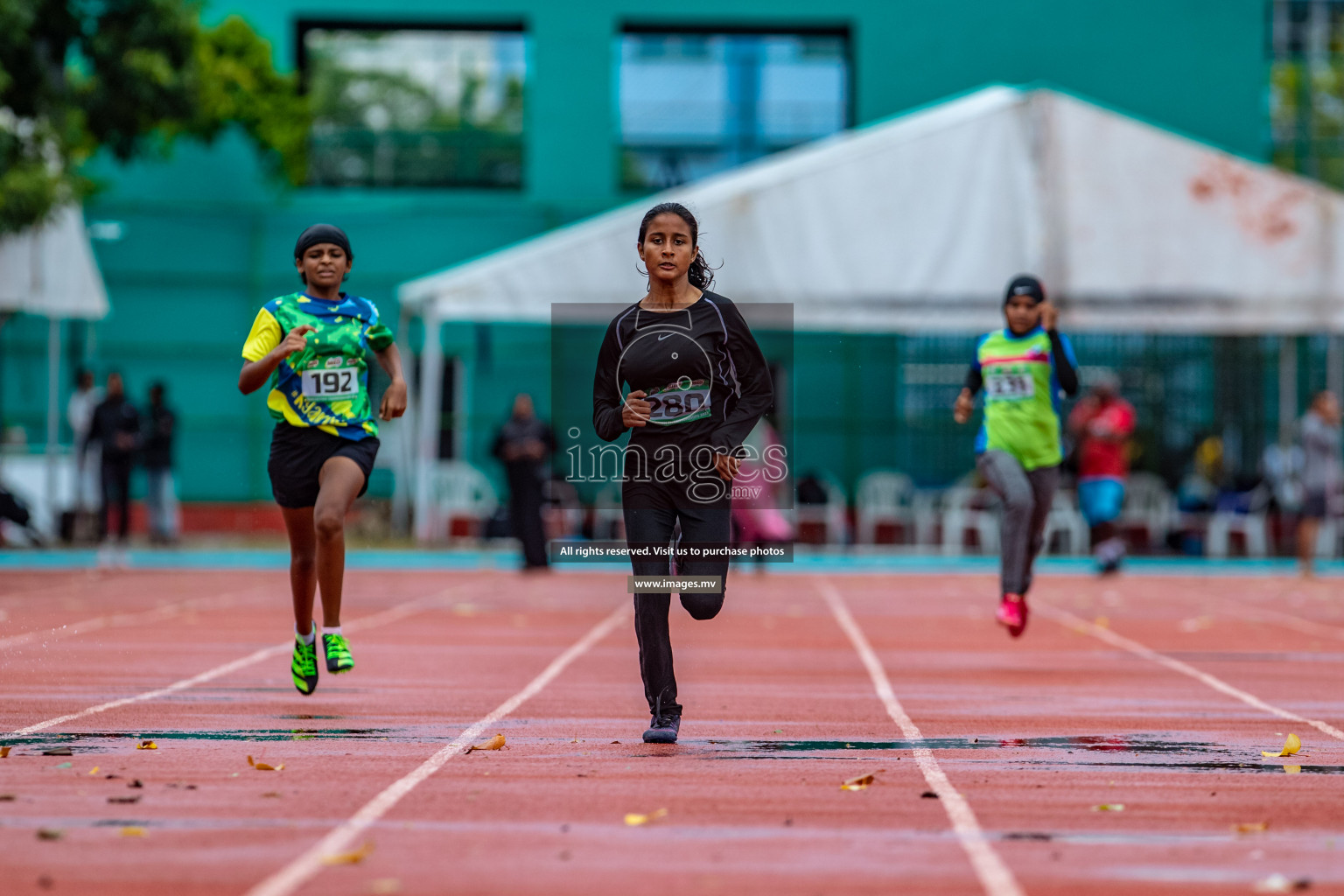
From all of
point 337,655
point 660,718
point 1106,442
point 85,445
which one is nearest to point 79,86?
point 85,445

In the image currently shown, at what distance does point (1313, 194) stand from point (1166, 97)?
31.5 feet

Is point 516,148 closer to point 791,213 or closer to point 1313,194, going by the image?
point 791,213

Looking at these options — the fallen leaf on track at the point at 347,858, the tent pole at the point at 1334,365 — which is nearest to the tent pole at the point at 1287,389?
the tent pole at the point at 1334,365

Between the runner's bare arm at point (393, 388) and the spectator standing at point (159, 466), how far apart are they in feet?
50.8

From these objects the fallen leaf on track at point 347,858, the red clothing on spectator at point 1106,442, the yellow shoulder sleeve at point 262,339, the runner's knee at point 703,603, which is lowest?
the fallen leaf on track at point 347,858

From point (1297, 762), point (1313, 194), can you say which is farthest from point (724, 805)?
point (1313, 194)

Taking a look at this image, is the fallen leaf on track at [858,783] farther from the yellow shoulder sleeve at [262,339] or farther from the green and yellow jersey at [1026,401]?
the green and yellow jersey at [1026,401]

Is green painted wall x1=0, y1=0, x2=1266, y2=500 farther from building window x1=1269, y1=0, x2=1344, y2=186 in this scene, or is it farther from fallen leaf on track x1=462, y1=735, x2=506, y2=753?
fallen leaf on track x1=462, y1=735, x2=506, y2=753

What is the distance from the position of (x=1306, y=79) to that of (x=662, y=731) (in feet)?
84.5

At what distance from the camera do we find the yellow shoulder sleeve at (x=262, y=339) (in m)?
8.32

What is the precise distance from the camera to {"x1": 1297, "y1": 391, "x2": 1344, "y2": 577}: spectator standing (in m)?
20.5

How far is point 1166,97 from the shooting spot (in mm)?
30250

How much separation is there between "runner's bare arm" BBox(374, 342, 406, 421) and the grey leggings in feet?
12.5

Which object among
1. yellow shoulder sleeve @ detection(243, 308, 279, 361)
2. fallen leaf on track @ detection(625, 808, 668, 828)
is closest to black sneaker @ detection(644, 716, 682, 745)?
fallen leaf on track @ detection(625, 808, 668, 828)
